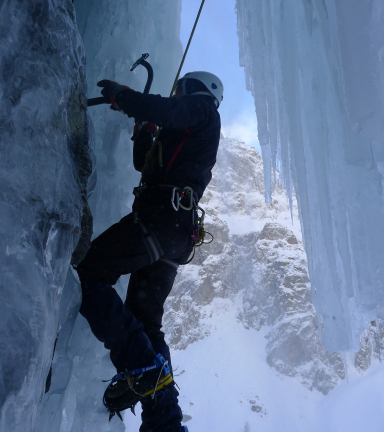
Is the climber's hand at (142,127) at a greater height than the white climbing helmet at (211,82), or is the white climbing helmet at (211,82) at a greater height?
Answer: the white climbing helmet at (211,82)

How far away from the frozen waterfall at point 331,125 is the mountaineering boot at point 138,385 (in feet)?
4.34

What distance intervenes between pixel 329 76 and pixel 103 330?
85.0 inches

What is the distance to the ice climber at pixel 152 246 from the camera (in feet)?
5.74

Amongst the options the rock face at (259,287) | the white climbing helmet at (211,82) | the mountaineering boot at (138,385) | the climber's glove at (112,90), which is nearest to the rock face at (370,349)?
the rock face at (259,287)

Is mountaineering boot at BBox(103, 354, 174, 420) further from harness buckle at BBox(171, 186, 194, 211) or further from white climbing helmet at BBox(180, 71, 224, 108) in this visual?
white climbing helmet at BBox(180, 71, 224, 108)

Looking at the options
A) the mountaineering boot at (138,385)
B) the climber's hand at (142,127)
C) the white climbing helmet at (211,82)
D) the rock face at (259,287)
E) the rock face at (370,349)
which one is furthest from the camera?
the rock face at (259,287)

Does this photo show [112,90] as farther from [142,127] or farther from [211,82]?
[211,82]

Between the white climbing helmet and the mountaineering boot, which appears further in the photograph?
the white climbing helmet

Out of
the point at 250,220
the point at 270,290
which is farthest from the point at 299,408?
the point at 250,220

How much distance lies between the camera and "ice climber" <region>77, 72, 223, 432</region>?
1750mm

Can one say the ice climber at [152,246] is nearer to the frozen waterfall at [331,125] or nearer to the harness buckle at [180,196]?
the harness buckle at [180,196]

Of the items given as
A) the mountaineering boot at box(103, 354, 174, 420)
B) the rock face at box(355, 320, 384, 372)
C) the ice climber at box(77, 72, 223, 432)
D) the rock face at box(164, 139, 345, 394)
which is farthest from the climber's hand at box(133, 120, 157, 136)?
the rock face at box(355, 320, 384, 372)

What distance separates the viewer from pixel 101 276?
194 cm

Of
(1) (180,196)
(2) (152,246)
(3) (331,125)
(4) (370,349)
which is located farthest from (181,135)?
(4) (370,349)
